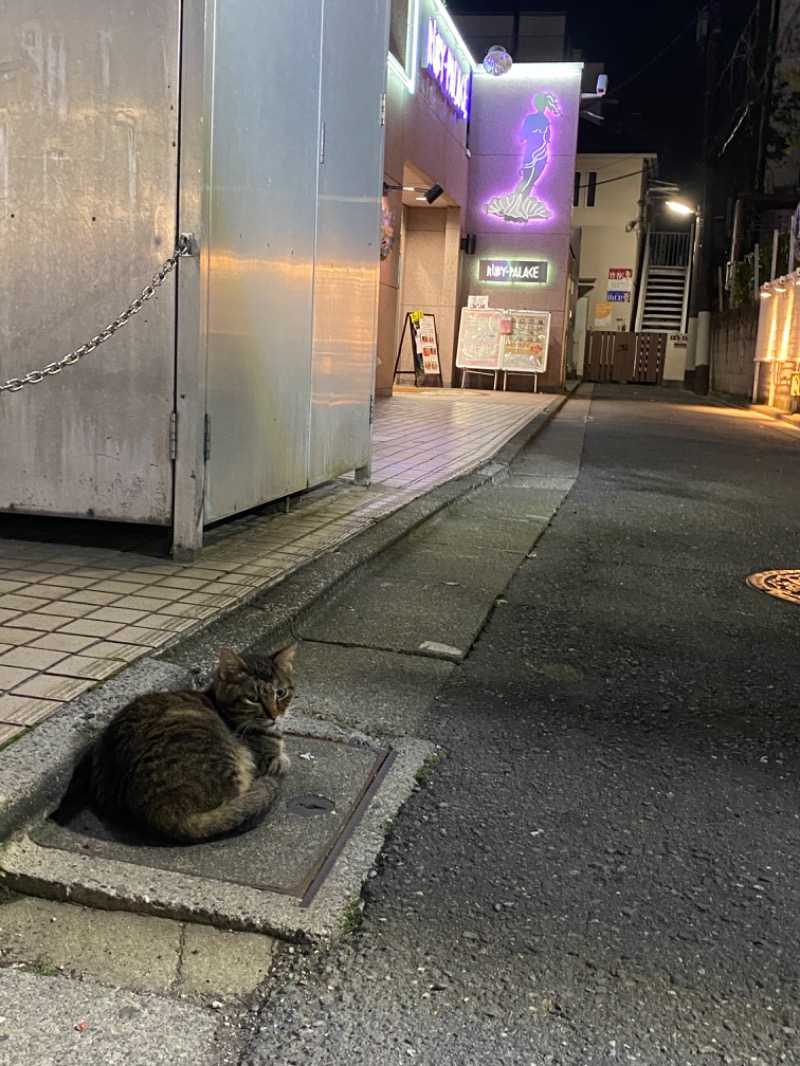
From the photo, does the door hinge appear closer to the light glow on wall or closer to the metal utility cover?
the metal utility cover

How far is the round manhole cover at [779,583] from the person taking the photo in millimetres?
5168

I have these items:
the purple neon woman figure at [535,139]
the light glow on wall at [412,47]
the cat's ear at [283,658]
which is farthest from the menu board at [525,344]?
the cat's ear at [283,658]

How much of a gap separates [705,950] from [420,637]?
2.26m

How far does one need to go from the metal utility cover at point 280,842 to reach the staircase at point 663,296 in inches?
1610

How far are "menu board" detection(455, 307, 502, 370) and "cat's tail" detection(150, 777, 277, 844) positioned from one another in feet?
72.9

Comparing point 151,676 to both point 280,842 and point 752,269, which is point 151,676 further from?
point 752,269

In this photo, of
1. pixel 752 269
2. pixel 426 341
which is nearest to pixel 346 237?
pixel 426 341

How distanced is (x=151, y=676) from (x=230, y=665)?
38 cm

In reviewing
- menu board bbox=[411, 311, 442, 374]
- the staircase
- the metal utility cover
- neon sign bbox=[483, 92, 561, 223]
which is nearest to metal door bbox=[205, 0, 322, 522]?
the metal utility cover

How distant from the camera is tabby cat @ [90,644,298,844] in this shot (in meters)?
2.35

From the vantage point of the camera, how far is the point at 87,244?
4410 millimetres

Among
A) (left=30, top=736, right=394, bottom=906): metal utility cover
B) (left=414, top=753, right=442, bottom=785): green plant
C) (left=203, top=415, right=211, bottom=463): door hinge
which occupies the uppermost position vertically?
(left=203, top=415, right=211, bottom=463): door hinge

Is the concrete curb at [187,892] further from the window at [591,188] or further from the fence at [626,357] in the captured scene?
the window at [591,188]

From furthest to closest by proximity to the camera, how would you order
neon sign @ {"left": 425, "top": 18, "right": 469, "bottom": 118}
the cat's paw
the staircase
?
1. the staircase
2. neon sign @ {"left": 425, "top": 18, "right": 469, "bottom": 118}
3. the cat's paw
